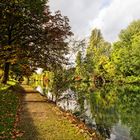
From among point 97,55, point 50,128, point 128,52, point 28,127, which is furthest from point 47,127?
point 97,55

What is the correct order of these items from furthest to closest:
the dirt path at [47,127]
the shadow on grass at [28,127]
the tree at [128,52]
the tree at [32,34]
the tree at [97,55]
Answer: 1. the tree at [97,55]
2. the tree at [128,52]
3. the tree at [32,34]
4. the dirt path at [47,127]
5. the shadow on grass at [28,127]

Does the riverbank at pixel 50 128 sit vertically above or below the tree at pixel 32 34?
below

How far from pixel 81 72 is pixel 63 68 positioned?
6356cm

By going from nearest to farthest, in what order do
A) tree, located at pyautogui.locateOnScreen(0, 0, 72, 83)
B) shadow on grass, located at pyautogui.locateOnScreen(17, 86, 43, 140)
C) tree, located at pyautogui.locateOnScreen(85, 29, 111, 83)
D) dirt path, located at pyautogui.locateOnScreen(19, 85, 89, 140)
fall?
shadow on grass, located at pyautogui.locateOnScreen(17, 86, 43, 140), dirt path, located at pyautogui.locateOnScreen(19, 85, 89, 140), tree, located at pyautogui.locateOnScreen(0, 0, 72, 83), tree, located at pyautogui.locateOnScreen(85, 29, 111, 83)

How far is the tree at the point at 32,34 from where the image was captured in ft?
131

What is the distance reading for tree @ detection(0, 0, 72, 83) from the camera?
39.9 meters

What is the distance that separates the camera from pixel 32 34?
42000 millimetres

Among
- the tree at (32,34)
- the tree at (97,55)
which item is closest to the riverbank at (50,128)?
the tree at (32,34)

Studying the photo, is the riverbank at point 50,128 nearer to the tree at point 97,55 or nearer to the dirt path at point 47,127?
the dirt path at point 47,127

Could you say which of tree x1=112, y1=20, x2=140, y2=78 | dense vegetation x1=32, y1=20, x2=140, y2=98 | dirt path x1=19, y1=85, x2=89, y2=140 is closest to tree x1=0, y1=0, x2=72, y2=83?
dirt path x1=19, y1=85, x2=89, y2=140

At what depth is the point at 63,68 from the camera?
136ft

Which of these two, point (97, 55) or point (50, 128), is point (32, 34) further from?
point (97, 55)

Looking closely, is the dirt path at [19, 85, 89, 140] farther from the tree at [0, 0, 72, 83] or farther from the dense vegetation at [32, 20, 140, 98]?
the dense vegetation at [32, 20, 140, 98]

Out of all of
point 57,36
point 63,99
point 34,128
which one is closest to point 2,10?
point 57,36
